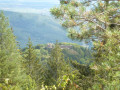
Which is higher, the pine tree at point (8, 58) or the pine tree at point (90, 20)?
the pine tree at point (90, 20)

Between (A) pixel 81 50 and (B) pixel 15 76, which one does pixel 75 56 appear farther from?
(B) pixel 15 76

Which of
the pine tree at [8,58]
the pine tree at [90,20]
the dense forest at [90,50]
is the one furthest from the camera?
the pine tree at [8,58]

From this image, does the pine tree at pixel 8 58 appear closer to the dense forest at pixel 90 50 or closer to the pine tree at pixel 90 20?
the dense forest at pixel 90 50

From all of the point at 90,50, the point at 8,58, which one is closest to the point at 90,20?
the point at 90,50

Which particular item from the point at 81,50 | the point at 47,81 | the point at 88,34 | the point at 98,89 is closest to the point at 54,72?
the point at 47,81

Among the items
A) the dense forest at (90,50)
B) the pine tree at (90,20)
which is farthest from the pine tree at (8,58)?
the pine tree at (90,20)

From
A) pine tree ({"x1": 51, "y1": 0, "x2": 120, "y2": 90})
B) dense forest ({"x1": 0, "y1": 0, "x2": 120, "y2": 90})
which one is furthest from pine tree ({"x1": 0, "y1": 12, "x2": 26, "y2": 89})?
pine tree ({"x1": 51, "y1": 0, "x2": 120, "y2": 90})

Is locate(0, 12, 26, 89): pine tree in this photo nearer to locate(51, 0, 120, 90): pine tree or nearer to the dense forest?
the dense forest

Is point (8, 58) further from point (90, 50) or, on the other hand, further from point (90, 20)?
point (90, 20)

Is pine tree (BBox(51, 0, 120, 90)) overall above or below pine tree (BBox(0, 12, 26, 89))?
above

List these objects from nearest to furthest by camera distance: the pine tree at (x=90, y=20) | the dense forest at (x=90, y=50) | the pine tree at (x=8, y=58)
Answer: the dense forest at (x=90, y=50) → the pine tree at (x=90, y=20) → the pine tree at (x=8, y=58)

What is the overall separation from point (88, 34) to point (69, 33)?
1167mm

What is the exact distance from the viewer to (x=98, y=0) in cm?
846

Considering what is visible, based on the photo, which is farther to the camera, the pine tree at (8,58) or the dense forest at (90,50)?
the pine tree at (8,58)
